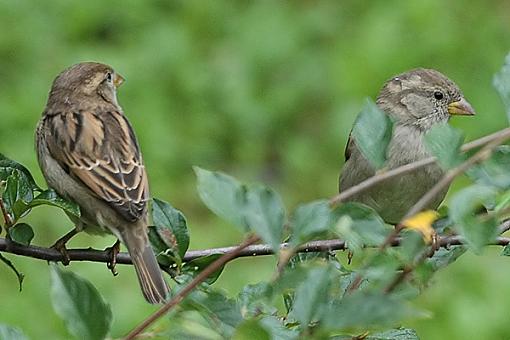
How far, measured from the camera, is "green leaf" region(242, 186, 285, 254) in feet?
3.33

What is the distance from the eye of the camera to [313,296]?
976mm

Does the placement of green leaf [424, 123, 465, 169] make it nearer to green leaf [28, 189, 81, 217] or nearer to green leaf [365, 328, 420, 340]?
green leaf [365, 328, 420, 340]

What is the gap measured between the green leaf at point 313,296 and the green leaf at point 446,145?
19cm

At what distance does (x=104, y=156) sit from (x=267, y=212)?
1780mm

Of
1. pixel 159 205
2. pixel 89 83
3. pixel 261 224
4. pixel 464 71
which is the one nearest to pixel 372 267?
pixel 261 224

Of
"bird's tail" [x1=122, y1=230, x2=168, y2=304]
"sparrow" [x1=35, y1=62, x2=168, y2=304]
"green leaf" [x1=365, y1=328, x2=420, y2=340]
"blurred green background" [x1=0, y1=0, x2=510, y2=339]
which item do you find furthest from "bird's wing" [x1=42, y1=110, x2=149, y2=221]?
"blurred green background" [x1=0, y1=0, x2=510, y2=339]

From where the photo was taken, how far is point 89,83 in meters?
3.13

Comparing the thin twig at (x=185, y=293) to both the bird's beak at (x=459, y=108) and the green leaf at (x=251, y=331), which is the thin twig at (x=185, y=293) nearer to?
the green leaf at (x=251, y=331)

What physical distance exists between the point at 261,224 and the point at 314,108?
15.9ft

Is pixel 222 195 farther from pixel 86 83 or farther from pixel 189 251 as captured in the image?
pixel 86 83

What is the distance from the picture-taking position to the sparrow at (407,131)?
117 inches

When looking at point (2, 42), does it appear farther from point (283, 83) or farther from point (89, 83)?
point (89, 83)

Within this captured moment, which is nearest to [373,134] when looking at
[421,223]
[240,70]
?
[421,223]

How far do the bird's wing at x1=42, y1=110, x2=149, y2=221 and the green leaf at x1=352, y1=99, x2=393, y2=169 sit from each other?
4.48 feet
